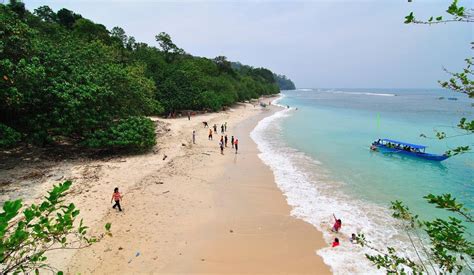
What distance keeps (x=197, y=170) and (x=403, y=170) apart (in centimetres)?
1575

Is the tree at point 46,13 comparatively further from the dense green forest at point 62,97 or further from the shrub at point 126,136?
the shrub at point 126,136

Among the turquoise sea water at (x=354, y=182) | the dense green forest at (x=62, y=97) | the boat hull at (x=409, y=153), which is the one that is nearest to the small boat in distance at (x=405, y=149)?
the boat hull at (x=409, y=153)

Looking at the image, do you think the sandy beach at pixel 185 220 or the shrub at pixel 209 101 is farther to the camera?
the shrub at pixel 209 101

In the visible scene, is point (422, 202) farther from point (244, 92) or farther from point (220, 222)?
point (244, 92)

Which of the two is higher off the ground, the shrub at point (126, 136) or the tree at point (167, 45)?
the tree at point (167, 45)

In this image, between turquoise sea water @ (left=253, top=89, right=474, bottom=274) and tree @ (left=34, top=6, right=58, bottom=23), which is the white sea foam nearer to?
turquoise sea water @ (left=253, top=89, right=474, bottom=274)

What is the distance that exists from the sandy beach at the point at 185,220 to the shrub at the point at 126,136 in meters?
1.09

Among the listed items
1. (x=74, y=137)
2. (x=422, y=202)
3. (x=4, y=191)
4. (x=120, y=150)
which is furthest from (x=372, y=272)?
(x=74, y=137)

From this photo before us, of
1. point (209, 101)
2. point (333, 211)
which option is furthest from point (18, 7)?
point (333, 211)

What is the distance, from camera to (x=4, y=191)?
12477 mm

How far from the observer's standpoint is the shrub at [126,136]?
18.3m

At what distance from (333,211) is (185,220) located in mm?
6972

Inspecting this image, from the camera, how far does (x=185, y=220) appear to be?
1167cm

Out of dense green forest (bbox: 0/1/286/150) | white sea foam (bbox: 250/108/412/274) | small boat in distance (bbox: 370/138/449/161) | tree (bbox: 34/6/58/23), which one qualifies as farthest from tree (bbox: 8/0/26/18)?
small boat in distance (bbox: 370/138/449/161)
